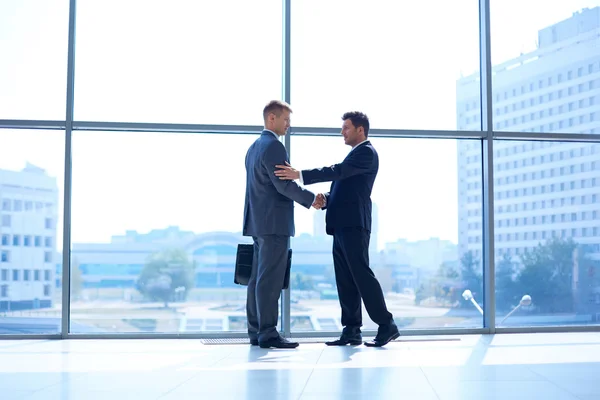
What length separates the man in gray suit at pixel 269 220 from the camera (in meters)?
4.02

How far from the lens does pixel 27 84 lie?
457 centimetres

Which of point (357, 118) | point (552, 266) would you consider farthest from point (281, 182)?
point (552, 266)

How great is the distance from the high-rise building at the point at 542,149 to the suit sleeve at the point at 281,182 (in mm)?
1316

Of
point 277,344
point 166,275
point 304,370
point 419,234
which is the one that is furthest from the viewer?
point 419,234

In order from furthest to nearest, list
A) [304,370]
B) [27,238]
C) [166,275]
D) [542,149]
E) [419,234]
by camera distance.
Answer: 1. [542,149]
2. [419,234]
3. [166,275]
4. [27,238]
5. [304,370]

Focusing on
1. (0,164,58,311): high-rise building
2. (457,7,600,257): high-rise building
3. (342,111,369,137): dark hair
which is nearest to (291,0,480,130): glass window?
(457,7,600,257): high-rise building

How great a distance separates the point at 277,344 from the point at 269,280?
34 cm

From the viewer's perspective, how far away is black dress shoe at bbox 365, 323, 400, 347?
13.4ft

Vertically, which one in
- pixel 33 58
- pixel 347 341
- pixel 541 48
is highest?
pixel 541 48

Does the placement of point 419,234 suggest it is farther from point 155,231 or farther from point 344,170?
point 155,231

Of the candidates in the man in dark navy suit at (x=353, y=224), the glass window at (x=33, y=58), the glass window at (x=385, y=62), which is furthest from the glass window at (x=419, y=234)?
the glass window at (x=33, y=58)

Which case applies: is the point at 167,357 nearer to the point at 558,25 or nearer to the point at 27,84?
the point at 27,84

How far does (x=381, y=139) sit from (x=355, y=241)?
907 millimetres

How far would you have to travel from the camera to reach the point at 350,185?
4215mm
